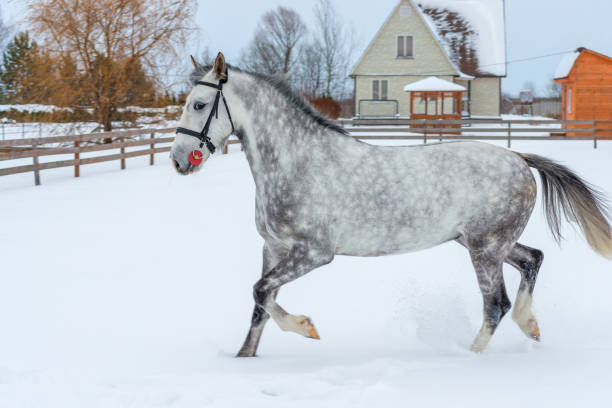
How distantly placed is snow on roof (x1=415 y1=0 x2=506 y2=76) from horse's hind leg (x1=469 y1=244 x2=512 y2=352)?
33921 mm

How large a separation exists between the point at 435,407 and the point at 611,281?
3.75 meters

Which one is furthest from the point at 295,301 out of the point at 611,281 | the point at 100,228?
the point at 100,228

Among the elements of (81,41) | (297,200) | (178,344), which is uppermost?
(81,41)

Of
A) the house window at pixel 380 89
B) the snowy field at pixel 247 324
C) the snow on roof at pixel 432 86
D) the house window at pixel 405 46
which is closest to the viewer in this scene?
the snowy field at pixel 247 324

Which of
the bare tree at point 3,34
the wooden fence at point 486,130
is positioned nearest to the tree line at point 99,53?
the wooden fence at point 486,130

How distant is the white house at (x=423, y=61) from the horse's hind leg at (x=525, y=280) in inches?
1218

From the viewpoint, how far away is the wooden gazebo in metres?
30.4

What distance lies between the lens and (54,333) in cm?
488

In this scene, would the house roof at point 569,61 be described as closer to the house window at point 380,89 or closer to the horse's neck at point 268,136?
the house window at point 380,89

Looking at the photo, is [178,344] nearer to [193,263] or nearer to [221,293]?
[221,293]

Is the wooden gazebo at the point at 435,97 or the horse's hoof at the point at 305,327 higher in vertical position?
the wooden gazebo at the point at 435,97

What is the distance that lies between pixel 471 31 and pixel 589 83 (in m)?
14.7

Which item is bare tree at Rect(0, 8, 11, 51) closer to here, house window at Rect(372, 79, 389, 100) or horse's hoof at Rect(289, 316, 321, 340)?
house window at Rect(372, 79, 389, 100)

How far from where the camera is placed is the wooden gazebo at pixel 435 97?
99.7ft
